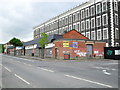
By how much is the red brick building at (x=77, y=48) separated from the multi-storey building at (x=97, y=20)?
5371mm

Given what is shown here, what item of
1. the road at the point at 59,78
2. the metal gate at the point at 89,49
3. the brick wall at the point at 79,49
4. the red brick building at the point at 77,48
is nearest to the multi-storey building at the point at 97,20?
Answer: the brick wall at the point at 79,49

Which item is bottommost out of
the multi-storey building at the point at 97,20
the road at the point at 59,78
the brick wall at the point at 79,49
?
the road at the point at 59,78

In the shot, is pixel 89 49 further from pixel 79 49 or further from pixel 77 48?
pixel 77 48

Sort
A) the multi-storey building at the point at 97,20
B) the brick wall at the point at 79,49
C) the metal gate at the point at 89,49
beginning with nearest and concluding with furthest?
the brick wall at the point at 79,49, the metal gate at the point at 89,49, the multi-storey building at the point at 97,20

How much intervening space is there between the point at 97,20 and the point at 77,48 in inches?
662

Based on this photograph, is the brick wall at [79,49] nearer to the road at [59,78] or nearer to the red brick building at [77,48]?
the red brick building at [77,48]

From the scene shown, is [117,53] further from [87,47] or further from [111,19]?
[111,19]

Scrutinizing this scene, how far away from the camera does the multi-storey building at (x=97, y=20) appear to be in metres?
47.0

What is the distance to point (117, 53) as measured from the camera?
3922 centimetres

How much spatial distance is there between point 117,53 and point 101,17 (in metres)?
15.2

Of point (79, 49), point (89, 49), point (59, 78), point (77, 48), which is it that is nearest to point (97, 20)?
point (89, 49)

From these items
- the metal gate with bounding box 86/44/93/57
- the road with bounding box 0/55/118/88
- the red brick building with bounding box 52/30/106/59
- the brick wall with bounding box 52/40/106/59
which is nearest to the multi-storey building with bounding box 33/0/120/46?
the brick wall with bounding box 52/40/106/59

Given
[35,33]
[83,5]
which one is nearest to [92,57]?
[83,5]

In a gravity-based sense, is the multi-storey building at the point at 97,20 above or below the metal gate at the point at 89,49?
above
